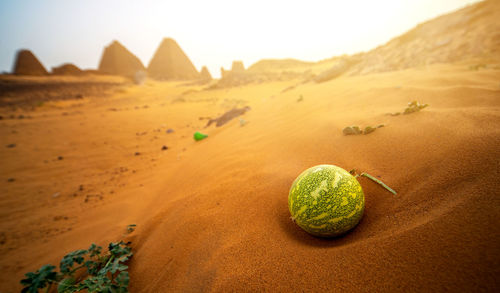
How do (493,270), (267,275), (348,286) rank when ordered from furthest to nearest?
(267,275), (348,286), (493,270)

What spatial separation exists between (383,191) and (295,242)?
879 mm

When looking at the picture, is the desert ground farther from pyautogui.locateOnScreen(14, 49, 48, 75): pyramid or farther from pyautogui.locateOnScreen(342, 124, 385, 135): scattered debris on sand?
pyautogui.locateOnScreen(14, 49, 48, 75): pyramid

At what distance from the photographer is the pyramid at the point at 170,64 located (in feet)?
210

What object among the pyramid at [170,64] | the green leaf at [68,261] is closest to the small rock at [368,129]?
the green leaf at [68,261]

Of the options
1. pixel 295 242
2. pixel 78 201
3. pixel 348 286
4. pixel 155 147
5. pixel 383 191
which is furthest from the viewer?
pixel 155 147

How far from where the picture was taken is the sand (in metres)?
1.09

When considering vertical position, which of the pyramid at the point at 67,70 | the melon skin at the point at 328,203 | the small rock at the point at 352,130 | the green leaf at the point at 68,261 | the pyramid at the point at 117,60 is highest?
the pyramid at the point at 117,60

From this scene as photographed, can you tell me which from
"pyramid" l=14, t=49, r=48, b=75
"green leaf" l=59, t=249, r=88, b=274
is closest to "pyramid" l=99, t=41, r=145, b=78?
"pyramid" l=14, t=49, r=48, b=75

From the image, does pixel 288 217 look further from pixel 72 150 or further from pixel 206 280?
pixel 72 150

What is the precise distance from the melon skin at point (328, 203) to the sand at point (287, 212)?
0.13 metres

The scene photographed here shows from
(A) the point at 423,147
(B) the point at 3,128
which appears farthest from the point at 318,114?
(B) the point at 3,128

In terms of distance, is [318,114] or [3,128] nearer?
[318,114]

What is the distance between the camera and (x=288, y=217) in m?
1.80

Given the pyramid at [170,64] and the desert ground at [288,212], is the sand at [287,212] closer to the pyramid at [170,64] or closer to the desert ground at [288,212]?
the desert ground at [288,212]
